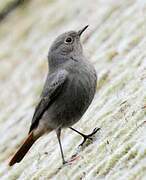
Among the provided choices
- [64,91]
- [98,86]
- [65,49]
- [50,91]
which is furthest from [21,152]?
[98,86]

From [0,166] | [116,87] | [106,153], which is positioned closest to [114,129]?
[106,153]

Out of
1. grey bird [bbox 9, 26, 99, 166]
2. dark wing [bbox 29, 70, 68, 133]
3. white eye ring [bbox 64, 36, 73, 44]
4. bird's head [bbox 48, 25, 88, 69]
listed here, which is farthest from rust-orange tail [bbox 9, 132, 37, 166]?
white eye ring [bbox 64, 36, 73, 44]

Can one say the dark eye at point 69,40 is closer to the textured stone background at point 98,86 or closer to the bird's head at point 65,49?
the bird's head at point 65,49

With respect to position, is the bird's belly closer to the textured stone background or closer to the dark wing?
the dark wing

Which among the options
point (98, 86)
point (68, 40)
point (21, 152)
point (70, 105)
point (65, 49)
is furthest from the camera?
point (98, 86)

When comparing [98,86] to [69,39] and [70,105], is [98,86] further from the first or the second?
[70,105]

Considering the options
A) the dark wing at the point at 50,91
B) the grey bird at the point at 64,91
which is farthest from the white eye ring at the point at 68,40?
the dark wing at the point at 50,91
